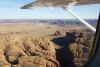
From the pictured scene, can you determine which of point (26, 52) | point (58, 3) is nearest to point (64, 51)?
point (26, 52)

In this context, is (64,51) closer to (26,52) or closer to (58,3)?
(26,52)

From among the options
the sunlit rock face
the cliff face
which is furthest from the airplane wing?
the cliff face

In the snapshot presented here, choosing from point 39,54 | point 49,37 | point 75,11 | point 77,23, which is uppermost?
point 75,11

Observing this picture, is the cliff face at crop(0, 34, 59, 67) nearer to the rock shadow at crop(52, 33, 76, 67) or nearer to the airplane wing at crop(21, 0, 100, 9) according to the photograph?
the rock shadow at crop(52, 33, 76, 67)

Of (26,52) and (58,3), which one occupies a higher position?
(58,3)

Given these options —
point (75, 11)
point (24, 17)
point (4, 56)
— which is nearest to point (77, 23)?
point (75, 11)

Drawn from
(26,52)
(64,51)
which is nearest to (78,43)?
(64,51)

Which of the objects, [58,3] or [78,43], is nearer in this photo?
[58,3]

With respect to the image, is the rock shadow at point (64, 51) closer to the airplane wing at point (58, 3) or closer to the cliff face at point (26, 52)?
the cliff face at point (26, 52)

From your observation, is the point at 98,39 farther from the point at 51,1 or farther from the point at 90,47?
the point at 51,1

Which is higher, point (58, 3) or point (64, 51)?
point (58, 3)
